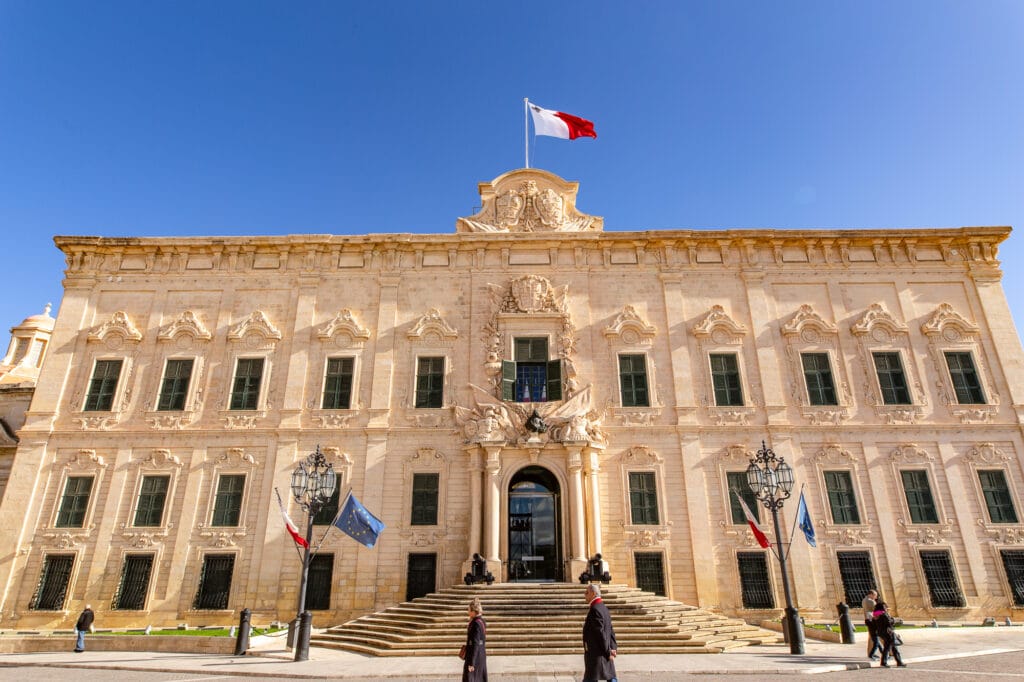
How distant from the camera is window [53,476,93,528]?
60.1 ft

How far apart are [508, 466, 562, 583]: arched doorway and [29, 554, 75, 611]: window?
13.2m

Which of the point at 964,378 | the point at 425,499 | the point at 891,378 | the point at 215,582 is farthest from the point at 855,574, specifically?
the point at 215,582

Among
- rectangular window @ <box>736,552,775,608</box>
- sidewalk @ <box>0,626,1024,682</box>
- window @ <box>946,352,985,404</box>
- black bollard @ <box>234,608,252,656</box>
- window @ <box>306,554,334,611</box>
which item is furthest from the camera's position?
window @ <box>946,352,985,404</box>

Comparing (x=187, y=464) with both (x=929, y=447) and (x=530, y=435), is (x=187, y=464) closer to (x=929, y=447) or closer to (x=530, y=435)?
(x=530, y=435)

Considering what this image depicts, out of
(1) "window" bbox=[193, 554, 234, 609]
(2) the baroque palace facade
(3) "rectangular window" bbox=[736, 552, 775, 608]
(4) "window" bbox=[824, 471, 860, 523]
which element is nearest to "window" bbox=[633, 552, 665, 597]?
(2) the baroque palace facade

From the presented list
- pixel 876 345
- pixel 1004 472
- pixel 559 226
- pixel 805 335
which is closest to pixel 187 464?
pixel 559 226

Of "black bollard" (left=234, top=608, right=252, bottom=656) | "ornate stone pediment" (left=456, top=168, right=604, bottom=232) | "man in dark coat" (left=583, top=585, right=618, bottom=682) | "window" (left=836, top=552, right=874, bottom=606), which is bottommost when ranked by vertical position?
"black bollard" (left=234, top=608, right=252, bottom=656)

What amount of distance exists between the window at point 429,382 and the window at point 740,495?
31.3 ft

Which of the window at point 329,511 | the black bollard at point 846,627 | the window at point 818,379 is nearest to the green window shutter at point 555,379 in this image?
the window at point 329,511

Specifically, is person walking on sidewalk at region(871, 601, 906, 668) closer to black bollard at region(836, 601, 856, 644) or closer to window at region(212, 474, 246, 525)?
black bollard at region(836, 601, 856, 644)

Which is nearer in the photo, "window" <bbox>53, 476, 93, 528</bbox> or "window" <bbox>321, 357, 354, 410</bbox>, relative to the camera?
"window" <bbox>53, 476, 93, 528</bbox>

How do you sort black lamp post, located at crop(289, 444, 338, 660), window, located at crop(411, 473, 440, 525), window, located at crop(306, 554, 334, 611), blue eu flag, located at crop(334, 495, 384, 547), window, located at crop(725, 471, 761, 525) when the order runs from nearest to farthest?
black lamp post, located at crop(289, 444, 338, 660)
blue eu flag, located at crop(334, 495, 384, 547)
window, located at crop(306, 554, 334, 611)
window, located at crop(725, 471, 761, 525)
window, located at crop(411, 473, 440, 525)

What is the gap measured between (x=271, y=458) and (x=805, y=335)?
18224 millimetres

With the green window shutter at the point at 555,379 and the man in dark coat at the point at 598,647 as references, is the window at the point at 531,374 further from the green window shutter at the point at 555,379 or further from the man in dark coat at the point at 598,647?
the man in dark coat at the point at 598,647
